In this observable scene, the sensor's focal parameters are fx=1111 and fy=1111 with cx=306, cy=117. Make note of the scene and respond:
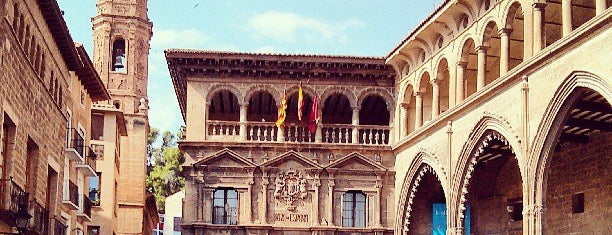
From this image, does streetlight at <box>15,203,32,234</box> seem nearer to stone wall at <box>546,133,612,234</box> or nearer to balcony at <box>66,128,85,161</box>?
balcony at <box>66,128,85,161</box>

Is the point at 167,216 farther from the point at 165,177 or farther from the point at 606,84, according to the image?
the point at 606,84

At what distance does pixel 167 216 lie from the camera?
75.6 metres

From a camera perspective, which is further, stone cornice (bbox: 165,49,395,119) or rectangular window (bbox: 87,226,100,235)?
rectangular window (bbox: 87,226,100,235)

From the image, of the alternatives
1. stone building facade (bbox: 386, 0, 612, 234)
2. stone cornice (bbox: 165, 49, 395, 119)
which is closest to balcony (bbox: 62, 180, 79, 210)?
stone cornice (bbox: 165, 49, 395, 119)

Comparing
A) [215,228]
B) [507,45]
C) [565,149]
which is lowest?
[215,228]

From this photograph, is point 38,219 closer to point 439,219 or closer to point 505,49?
point 505,49

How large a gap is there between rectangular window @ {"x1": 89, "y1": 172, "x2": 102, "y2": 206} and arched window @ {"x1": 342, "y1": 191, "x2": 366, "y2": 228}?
396 inches

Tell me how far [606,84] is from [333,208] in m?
16.7

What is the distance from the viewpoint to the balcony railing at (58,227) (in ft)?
97.3

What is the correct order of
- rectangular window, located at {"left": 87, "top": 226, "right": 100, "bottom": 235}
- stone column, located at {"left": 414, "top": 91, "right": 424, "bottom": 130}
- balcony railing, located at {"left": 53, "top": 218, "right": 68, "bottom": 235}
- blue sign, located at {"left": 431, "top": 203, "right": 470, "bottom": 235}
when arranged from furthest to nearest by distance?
rectangular window, located at {"left": 87, "top": 226, "right": 100, "bottom": 235}, blue sign, located at {"left": 431, "top": 203, "right": 470, "bottom": 235}, stone column, located at {"left": 414, "top": 91, "right": 424, "bottom": 130}, balcony railing, located at {"left": 53, "top": 218, "right": 68, "bottom": 235}

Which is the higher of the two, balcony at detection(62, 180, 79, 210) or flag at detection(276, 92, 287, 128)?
flag at detection(276, 92, 287, 128)

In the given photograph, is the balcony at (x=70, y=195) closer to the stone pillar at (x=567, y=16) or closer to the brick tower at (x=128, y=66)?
the stone pillar at (x=567, y=16)

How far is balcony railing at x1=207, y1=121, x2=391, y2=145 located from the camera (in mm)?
38906

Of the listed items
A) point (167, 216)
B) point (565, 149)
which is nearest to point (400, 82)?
point (565, 149)
